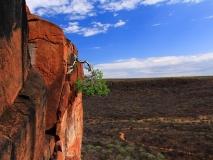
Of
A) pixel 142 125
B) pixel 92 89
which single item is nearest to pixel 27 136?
pixel 92 89

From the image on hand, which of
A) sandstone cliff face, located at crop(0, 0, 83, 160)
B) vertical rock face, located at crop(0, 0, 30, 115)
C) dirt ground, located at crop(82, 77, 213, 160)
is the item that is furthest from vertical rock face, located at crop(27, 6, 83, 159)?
dirt ground, located at crop(82, 77, 213, 160)

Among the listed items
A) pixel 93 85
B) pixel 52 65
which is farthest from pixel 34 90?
pixel 93 85

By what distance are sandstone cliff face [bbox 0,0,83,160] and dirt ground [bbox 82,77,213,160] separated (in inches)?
554

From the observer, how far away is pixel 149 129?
127ft

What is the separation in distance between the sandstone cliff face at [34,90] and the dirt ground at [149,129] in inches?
554

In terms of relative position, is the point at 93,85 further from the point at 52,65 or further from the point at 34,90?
the point at 34,90

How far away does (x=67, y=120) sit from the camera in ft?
40.7

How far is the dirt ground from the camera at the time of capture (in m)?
27.7

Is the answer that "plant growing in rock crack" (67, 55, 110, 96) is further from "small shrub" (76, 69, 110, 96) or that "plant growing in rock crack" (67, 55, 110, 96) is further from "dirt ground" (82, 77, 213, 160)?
"dirt ground" (82, 77, 213, 160)

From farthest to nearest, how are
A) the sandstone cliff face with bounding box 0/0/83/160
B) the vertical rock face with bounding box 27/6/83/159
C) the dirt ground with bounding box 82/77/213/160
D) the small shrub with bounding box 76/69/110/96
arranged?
the dirt ground with bounding box 82/77/213/160 → the small shrub with bounding box 76/69/110/96 → the vertical rock face with bounding box 27/6/83/159 → the sandstone cliff face with bounding box 0/0/83/160

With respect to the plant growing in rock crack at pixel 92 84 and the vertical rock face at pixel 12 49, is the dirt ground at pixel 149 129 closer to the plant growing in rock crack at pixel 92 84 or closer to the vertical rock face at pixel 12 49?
the plant growing in rock crack at pixel 92 84

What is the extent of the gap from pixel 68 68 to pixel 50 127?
8.89ft

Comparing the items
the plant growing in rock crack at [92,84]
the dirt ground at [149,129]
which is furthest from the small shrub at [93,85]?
the dirt ground at [149,129]

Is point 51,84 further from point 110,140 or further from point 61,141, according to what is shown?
point 110,140
